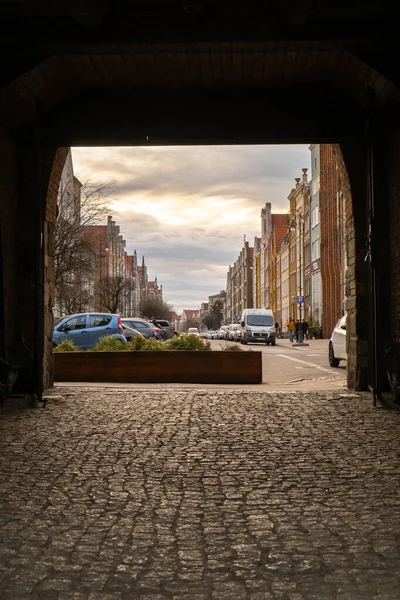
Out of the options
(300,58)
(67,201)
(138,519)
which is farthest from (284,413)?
(67,201)

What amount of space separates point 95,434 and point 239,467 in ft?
7.47

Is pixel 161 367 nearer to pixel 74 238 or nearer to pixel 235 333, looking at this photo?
pixel 74 238

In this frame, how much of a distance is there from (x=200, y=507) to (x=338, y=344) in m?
15.4

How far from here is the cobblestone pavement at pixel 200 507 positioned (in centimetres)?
379

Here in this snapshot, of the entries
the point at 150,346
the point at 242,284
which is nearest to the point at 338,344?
the point at 150,346

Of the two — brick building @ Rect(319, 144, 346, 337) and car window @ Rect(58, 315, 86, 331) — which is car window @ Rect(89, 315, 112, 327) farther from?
brick building @ Rect(319, 144, 346, 337)

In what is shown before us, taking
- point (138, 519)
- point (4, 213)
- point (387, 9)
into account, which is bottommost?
point (138, 519)

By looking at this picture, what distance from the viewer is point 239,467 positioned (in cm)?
652

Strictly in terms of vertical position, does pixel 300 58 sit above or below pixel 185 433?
above

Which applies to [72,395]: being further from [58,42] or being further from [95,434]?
[58,42]

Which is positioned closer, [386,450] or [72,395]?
[386,450]

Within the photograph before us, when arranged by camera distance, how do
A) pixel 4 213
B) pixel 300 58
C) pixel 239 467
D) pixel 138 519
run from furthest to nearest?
pixel 4 213, pixel 300 58, pixel 239 467, pixel 138 519

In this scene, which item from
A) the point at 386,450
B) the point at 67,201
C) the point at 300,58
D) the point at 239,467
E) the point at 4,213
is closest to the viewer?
the point at 239,467

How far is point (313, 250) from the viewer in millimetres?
65812
